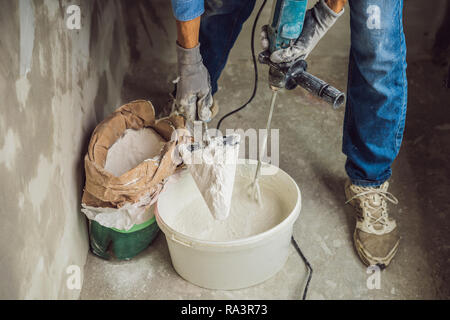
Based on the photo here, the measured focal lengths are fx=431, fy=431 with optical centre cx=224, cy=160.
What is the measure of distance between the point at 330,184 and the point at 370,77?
0.52 m

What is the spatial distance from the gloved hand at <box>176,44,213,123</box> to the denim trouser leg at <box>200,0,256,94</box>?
0.27 metres

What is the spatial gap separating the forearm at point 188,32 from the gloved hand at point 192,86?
14mm

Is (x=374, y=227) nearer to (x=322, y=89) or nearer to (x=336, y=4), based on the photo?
(x=322, y=89)

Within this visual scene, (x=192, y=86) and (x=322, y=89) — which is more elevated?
(x=322, y=89)

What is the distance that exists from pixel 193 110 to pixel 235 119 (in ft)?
1.80

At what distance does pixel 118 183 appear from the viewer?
3.93ft

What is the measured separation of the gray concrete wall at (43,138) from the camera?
926 millimetres

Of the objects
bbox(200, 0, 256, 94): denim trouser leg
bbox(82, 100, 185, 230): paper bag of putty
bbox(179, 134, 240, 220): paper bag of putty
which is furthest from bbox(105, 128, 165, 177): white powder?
bbox(200, 0, 256, 94): denim trouser leg

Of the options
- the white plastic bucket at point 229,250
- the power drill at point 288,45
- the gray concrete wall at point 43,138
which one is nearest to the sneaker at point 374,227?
the white plastic bucket at point 229,250

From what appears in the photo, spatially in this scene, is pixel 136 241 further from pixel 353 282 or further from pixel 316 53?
pixel 316 53

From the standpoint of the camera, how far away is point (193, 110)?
4.60ft

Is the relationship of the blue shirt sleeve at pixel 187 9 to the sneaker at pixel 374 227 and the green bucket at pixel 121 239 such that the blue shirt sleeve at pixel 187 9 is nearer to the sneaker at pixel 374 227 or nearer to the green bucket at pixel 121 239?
the green bucket at pixel 121 239

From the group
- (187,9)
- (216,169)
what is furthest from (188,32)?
(216,169)

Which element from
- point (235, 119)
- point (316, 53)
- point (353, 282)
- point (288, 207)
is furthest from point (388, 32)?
point (316, 53)
